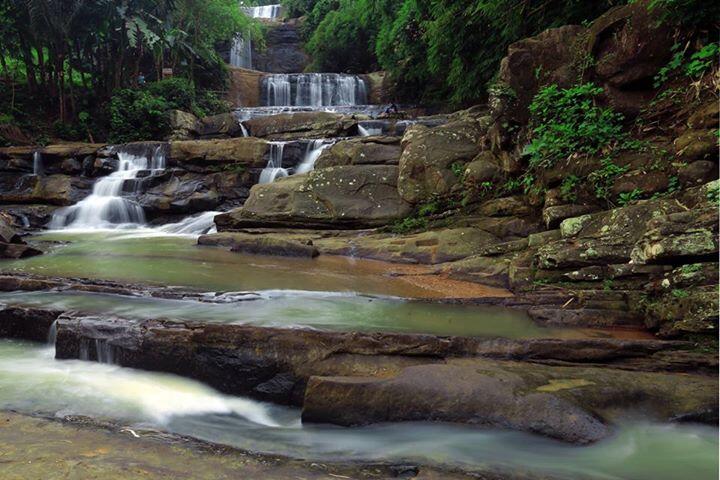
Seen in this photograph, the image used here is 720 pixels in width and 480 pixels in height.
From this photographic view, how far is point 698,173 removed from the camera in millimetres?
5496

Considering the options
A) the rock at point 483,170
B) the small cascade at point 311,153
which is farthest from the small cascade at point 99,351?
the small cascade at point 311,153

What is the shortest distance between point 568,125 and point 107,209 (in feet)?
38.6

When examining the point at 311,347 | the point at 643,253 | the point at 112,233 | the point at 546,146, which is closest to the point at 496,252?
the point at 546,146

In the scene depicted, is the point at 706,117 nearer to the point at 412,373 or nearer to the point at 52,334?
the point at 412,373

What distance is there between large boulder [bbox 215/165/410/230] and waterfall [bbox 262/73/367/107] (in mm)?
13170

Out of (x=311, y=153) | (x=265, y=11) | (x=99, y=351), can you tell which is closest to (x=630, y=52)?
(x=99, y=351)

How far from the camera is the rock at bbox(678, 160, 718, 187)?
17.7 feet

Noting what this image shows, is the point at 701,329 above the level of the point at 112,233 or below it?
below

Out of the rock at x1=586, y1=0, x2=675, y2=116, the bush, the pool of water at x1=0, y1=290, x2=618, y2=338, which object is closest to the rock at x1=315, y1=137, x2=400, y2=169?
the rock at x1=586, y1=0, x2=675, y2=116

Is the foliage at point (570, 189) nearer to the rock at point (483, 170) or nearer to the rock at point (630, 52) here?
the rock at point (630, 52)

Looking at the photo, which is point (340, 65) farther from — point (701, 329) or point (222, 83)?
point (701, 329)

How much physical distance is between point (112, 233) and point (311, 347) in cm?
1005

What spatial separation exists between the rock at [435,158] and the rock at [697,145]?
391 cm

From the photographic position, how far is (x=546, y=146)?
7.50 meters
